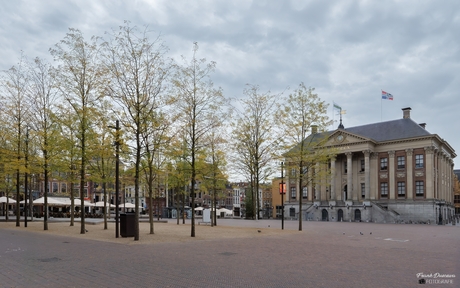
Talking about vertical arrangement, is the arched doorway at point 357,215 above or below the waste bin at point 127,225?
below

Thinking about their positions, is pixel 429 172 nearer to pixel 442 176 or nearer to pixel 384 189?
pixel 384 189

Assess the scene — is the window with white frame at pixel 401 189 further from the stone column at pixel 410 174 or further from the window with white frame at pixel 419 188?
the window with white frame at pixel 419 188

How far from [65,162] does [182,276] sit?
62.9 feet

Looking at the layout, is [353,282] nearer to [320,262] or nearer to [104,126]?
[320,262]

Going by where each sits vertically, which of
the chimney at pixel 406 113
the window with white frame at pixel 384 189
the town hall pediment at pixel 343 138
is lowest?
the window with white frame at pixel 384 189

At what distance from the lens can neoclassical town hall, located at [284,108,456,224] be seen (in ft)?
214

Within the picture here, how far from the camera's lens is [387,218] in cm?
6462

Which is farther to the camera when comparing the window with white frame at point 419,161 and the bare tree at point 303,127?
the window with white frame at point 419,161

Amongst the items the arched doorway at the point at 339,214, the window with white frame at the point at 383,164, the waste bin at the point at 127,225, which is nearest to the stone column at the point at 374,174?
the window with white frame at the point at 383,164

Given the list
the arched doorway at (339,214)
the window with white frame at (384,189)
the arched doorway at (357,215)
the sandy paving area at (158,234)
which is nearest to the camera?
the sandy paving area at (158,234)

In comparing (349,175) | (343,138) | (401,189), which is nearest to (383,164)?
(401,189)

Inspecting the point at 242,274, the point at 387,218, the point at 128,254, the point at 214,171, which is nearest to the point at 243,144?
the point at 214,171

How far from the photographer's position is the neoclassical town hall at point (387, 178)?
65188mm

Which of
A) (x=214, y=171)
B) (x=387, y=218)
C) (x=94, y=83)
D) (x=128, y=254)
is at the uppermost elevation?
(x=94, y=83)
